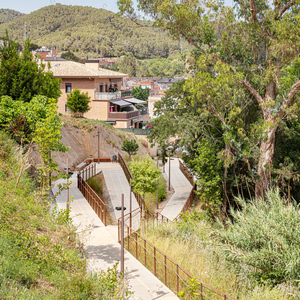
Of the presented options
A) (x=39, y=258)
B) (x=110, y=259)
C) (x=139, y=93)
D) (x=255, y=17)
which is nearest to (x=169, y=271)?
(x=110, y=259)

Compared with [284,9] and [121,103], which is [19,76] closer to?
[284,9]

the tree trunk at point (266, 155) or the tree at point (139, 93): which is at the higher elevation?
the tree at point (139, 93)

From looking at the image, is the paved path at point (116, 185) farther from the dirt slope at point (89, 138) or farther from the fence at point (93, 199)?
the dirt slope at point (89, 138)

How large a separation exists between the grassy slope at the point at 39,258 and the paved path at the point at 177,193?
440 inches

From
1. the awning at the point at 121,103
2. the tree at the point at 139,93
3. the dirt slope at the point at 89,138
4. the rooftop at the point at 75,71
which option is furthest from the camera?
the tree at the point at 139,93

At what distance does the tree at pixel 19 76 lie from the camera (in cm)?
2173

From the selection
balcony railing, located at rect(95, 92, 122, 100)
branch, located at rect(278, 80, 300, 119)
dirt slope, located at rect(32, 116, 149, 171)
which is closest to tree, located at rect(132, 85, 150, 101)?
balcony railing, located at rect(95, 92, 122, 100)

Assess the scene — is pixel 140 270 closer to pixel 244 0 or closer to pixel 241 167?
pixel 241 167

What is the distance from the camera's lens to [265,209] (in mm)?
13242

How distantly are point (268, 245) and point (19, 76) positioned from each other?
16.3m

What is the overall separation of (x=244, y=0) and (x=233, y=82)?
16.5ft

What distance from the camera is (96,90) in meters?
46.6

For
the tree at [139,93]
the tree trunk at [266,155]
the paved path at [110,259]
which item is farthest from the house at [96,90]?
the tree at [139,93]

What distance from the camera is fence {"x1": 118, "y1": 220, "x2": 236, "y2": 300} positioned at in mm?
10875
